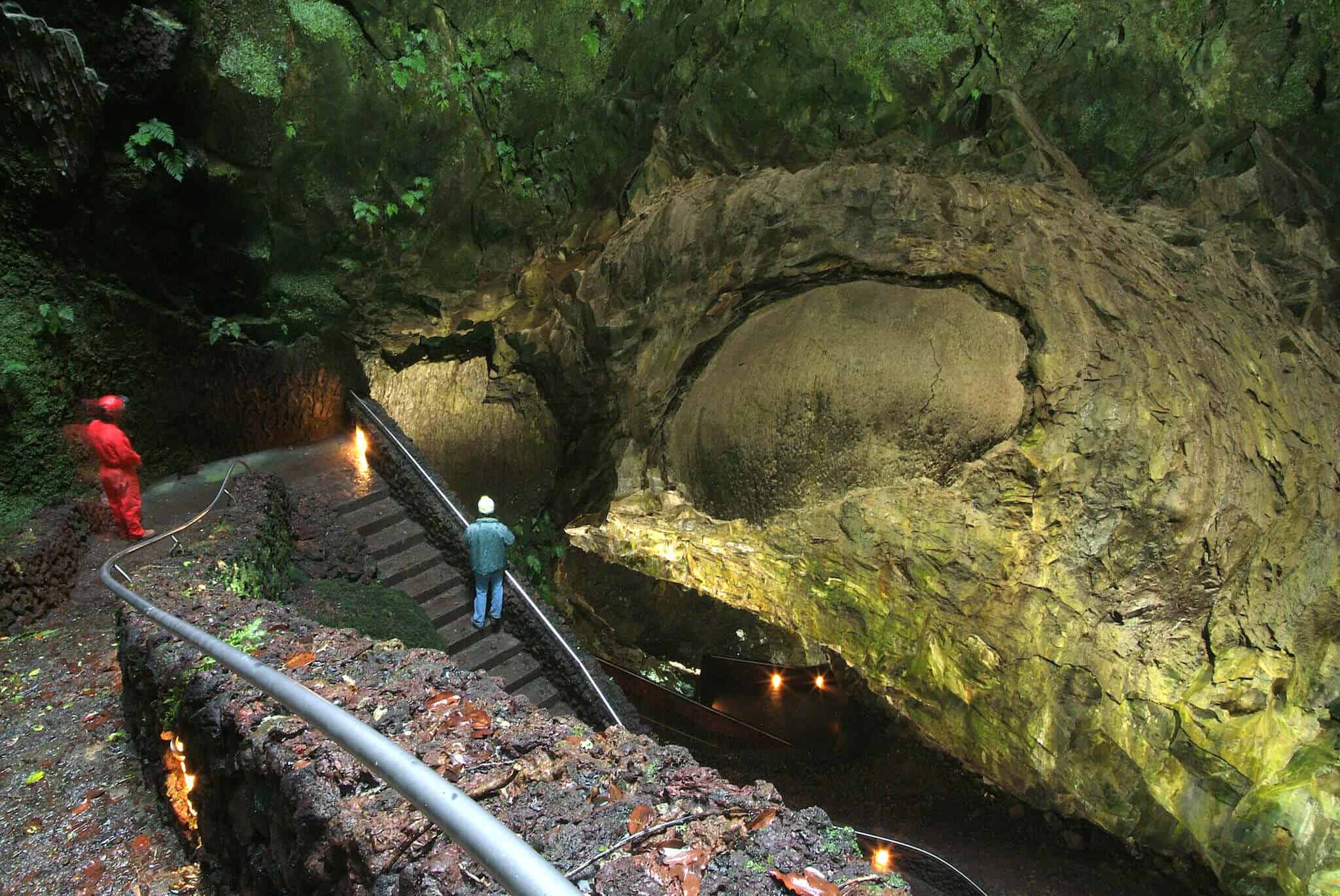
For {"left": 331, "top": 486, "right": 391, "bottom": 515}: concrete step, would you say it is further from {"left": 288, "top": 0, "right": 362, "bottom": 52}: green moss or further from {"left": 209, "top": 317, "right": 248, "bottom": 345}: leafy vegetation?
{"left": 288, "top": 0, "right": 362, "bottom": 52}: green moss

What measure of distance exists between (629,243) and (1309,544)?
6.84 m

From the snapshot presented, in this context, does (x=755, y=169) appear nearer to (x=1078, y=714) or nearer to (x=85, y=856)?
(x=1078, y=714)

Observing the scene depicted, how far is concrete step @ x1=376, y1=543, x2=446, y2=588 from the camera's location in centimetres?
668

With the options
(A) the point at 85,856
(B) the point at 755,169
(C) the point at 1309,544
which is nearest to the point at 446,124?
(B) the point at 755,169

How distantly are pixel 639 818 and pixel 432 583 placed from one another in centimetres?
486

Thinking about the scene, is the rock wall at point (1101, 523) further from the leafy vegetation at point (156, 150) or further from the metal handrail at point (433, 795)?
the metal handrail at point (433, 795)

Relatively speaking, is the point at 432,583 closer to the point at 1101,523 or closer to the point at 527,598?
the point at 527,598

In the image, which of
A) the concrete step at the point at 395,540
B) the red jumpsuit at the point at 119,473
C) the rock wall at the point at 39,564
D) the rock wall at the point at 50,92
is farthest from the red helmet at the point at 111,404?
the concrete step at the point at 395,540

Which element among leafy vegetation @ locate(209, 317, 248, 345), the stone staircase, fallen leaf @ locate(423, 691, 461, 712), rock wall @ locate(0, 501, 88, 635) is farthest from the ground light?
leafy vegetation @ locate(209, 317, 248, 345)

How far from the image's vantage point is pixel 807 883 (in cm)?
212

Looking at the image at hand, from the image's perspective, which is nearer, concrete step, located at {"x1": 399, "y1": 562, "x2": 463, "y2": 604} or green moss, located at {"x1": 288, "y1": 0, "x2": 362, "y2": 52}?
green moss, located at {"x1": 288, "y1": 0, "x2": 362, "y2": 52}

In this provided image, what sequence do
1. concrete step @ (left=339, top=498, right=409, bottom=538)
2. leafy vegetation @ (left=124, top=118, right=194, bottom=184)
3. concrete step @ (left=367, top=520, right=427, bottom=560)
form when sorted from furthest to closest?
1. concrete step @ (left=339, top=498, right=409, bottom=538)
2. concrete step @ (left=367, top=520, right=427, bottom=560)
3. leafy vegetation @ (left=124, top=118, right=194, bottom=184)

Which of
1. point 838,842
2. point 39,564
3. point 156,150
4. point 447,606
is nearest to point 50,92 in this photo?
point 156,150

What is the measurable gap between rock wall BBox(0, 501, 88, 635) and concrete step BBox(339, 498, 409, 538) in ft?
6.19
